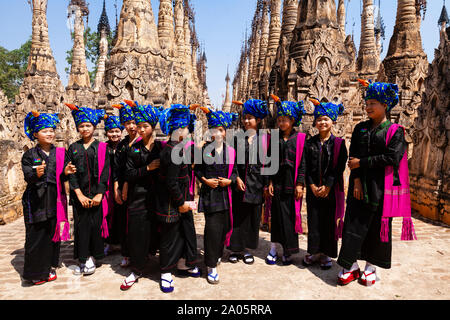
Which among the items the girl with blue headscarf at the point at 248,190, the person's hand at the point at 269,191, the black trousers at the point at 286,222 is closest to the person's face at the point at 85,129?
the girl with blue headscarf at the point at 248,190

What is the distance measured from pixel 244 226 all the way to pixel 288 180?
862mm

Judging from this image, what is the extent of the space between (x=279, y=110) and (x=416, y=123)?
16.9ft

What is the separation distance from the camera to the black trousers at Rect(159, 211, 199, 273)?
3.14 metres

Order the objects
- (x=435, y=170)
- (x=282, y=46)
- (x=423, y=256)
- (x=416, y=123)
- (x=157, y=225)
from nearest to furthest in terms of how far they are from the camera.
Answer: (x=157, y=225) → (x=423, y=256) → (x=435, y=170) → (x=416, y=123) → (x=282, y=46)

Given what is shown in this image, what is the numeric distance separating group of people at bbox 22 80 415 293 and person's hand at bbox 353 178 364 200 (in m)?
0.01

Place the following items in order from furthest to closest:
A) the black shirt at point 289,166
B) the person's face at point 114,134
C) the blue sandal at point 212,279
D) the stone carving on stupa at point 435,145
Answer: the stone carving on stupa at point 435,145
the person's face at point 114,134
the black shirt at point 289,166
the blue sandal at point 212,279

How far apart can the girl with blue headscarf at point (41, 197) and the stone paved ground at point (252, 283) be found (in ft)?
0.89

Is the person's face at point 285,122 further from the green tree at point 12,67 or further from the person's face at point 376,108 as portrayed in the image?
the green tree at point 12,67

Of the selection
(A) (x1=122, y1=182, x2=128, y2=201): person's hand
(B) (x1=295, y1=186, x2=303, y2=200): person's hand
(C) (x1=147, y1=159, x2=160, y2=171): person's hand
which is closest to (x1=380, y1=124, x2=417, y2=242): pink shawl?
(B) (x1=295, y1=186, x2=303, y2=200): person's hand

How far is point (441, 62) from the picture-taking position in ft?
20.3

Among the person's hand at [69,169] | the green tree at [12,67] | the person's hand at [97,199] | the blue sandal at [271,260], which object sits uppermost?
the green tree at [12,67]

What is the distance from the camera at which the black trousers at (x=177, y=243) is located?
314 centimetres

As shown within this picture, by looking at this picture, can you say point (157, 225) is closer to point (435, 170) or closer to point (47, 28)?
point (435, 170)

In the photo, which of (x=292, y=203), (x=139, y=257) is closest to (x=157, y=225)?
(x=139, y=257)
